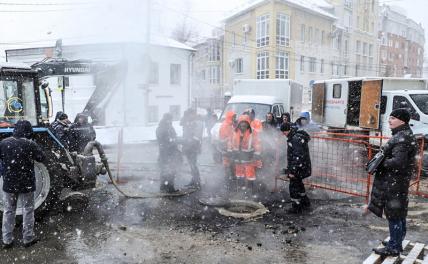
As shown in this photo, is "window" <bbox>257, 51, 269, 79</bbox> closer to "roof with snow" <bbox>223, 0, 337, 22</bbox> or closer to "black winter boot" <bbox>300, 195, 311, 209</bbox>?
"roof with snow" <bbox>223, 0, 337, 22</bbox>

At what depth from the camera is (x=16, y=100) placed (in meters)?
5.73

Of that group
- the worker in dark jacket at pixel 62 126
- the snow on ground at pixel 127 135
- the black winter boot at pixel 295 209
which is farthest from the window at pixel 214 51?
the black winter boot at pixel 295 209

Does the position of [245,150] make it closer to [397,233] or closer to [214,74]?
[397,233]

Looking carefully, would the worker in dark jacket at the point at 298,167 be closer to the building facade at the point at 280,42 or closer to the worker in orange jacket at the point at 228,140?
the worker in orange jacket at the point at 228,140

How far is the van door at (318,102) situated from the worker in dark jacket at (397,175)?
1214 cm

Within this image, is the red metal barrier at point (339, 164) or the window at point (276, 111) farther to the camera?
the window at point (276, 111)

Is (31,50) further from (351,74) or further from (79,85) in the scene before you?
(351,74)

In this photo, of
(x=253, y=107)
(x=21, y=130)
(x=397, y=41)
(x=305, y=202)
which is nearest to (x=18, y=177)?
(x=21, y=130)

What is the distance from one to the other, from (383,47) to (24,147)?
62.1 meters

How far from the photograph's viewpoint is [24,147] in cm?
479

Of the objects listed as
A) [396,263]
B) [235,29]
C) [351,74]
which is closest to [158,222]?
[396,263]

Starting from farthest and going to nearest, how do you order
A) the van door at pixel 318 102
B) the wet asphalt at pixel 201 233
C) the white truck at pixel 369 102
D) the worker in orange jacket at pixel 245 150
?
the van door at pixel 318 102, the white truck at pixel 369 102, the worker in orange jacket at pixel 245 150, the wet asphalt at pixel 201 233

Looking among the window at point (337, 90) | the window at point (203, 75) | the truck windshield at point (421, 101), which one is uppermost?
the window at point (203, 75)

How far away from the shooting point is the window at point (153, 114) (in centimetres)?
2674
